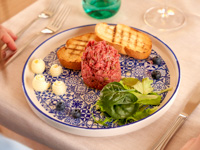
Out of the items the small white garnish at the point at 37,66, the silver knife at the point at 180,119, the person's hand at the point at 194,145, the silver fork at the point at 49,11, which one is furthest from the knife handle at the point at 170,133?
the silver fork at the point at 49,11

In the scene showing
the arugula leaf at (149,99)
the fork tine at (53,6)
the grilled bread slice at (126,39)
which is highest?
the arugula leaf at (149,99)

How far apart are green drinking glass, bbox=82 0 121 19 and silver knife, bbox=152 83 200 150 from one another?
0.88 metres

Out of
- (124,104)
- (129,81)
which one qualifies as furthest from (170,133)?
(129,81)

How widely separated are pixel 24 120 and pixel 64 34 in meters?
0.72

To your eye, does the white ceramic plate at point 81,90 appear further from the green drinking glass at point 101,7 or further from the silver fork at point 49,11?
the silver fork at point 49,11

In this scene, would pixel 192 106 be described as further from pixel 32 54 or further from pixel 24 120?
pixel 32 54

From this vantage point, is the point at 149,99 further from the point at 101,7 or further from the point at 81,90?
the point at 101,7

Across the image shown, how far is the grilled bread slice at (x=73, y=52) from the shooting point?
5.13 feet

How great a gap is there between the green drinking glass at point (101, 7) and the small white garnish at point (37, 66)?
64cm

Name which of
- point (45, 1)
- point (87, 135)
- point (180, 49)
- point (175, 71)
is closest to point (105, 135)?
point (87, 135)

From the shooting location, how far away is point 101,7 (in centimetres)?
Result: 194

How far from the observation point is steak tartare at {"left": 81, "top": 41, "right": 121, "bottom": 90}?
1339 millimetres

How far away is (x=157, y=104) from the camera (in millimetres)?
1297

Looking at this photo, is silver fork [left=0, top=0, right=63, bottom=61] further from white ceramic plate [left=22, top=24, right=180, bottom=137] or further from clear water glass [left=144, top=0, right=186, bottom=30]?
clear water glass [left=144, top=0, right=186, bottom=30]
